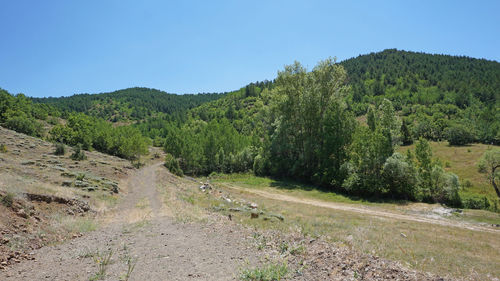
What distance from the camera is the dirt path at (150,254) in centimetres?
769

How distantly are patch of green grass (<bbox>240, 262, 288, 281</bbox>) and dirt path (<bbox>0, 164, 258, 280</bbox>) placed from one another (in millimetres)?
427

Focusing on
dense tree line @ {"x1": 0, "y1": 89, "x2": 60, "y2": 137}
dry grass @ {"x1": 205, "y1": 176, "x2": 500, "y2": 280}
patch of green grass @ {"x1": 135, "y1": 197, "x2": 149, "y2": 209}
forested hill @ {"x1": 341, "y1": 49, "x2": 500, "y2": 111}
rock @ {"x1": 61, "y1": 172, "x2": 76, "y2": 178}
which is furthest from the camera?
forested hill @ {"x1": 341, "y1": 49, "x2": 500, "y2": 111}

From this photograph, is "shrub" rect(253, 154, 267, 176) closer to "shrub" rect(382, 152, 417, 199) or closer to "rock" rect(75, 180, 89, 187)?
"shrub" rect(382, 152, 417, 199)

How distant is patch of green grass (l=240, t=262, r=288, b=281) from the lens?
7.22 meters

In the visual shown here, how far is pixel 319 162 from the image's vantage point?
40.2 metres

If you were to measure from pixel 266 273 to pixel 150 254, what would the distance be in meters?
4.76

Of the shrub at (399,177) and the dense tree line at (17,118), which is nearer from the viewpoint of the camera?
the shrub at (399,177)

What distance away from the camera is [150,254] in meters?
9.44

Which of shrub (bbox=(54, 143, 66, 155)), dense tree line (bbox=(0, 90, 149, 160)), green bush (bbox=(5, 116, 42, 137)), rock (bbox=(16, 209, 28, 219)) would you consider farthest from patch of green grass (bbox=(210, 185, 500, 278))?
green bush (bbox=(5, 116, 42, 137))

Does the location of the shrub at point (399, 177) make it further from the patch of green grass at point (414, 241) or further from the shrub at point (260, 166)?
the shrub at point (260, 166)

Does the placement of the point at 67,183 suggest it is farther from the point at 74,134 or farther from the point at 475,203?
the point at 74,134

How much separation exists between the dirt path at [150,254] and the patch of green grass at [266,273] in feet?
1.40

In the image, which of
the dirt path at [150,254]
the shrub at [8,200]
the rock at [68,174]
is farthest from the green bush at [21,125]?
the dirt path at [150,254]

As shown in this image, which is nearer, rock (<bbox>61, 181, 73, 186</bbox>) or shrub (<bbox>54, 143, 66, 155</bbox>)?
rock (<bbox>61, 181, 73, 186</bbox>)
